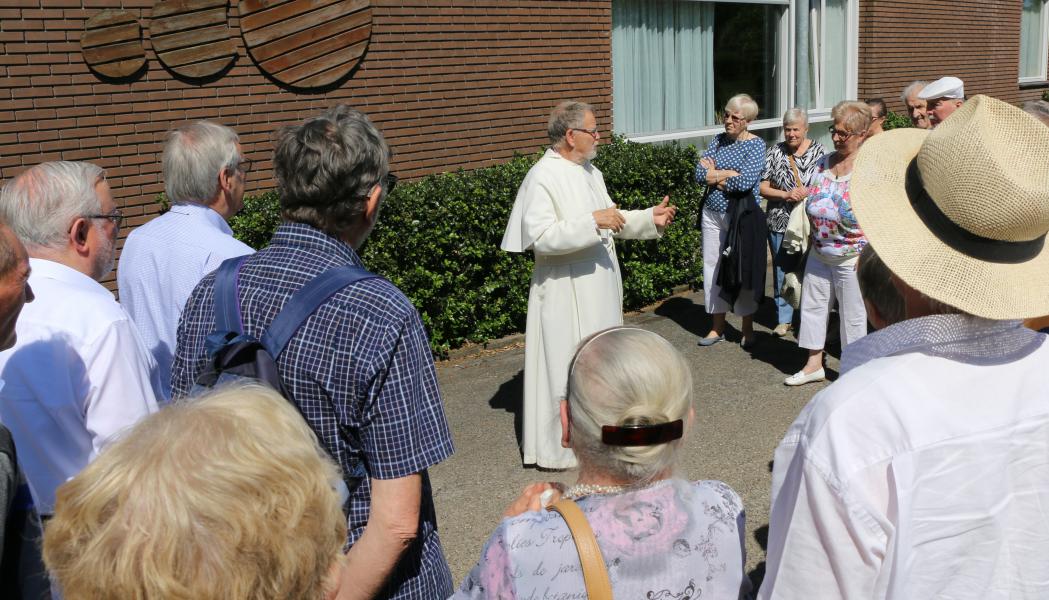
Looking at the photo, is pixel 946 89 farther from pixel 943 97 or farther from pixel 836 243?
pixel 836 243

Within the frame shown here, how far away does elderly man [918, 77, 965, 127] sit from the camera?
23.6 feet

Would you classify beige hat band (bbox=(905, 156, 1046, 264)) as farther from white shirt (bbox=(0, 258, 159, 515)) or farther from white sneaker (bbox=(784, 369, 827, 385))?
white sneaker (bbox=(784, 369, 827, 385))

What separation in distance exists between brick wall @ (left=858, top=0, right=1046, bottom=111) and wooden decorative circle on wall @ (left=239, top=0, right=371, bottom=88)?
8.50 meters

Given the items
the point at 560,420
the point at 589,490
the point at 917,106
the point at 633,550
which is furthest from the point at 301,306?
the point at 917,106

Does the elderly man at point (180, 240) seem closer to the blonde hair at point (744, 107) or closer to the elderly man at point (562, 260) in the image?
the elderly man at point (562, 260)

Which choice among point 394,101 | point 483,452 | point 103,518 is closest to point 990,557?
point 103,518

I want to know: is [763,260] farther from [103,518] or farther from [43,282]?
[103,518]

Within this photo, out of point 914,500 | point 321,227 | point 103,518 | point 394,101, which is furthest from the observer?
point 394,101

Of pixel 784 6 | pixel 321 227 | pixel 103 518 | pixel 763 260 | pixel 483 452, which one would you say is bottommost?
pixel 483 452

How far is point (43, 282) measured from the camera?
2.54 metres

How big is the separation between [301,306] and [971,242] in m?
1.38

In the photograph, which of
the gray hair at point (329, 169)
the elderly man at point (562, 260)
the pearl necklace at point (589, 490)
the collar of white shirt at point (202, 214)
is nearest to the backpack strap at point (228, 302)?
the gray hair at point (329, 169)

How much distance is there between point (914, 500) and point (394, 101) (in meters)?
7.11

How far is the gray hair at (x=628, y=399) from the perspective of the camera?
5.98ft
